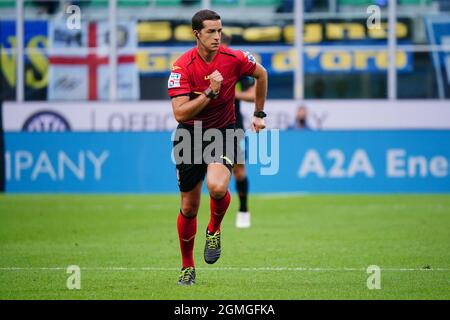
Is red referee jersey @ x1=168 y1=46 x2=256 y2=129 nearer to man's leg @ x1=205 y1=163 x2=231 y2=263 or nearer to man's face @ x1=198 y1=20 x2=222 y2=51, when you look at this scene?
man's face @ x1=198 y1=20 x2=222 y2=51

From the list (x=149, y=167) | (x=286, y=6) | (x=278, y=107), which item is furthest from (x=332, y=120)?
(x=149, y=167)

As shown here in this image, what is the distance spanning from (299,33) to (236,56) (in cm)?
1765

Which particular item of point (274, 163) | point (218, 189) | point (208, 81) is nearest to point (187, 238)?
point (218, 189)

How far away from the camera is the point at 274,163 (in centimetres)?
2181

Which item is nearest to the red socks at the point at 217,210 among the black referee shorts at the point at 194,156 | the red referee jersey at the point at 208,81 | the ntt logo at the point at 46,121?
the black referee shorts at the point at 194,156

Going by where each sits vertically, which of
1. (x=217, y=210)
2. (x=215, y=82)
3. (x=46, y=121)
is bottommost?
(x=217, y=210)

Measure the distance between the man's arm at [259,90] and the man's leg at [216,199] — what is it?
670 millimetres

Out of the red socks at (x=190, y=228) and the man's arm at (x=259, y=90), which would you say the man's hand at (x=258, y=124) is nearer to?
the man's arm at (x=259, y=90)

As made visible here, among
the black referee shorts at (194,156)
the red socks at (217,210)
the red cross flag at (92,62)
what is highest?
the red cross flag at (92,62)

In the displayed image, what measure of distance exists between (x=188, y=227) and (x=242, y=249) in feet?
9.80

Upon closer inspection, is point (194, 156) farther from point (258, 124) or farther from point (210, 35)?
point (210, 35)

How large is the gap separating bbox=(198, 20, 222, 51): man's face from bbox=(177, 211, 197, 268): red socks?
1.56 meters

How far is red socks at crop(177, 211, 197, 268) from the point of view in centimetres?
992

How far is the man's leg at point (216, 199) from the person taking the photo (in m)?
9.81
